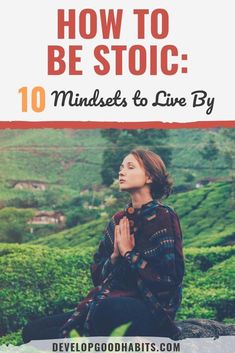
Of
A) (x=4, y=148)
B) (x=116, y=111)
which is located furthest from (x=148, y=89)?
(x=4, y=148)

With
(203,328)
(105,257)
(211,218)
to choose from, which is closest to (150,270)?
(105,257)

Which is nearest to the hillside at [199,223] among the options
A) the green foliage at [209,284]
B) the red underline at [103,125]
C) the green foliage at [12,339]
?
the green foliage at [209,284]

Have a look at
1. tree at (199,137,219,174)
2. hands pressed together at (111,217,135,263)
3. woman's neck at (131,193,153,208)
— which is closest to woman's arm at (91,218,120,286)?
hands pressed together at (111,217,135,263)

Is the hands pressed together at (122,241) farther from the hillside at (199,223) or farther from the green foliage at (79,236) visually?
the hillside at (199,223)

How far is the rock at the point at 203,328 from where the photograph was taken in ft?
47.7

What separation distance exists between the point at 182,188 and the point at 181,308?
4.00 feet

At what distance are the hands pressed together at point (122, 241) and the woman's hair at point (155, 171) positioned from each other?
41cm

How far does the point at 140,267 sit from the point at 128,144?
1421 millimetres

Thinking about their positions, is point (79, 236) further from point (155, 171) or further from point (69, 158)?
point (155, 171)

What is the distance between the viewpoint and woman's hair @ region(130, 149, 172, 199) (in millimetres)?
14188

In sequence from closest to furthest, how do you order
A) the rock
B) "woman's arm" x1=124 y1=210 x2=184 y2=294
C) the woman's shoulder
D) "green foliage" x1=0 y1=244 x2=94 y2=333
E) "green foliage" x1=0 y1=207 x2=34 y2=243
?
"woman's arm" x1=124 y1=210 x2=184 y2=294
the woman's shoulder
the rock
"green foliage" x1=0 y1=244 x2=94 y2=333
"green foliage" x1=0 y1=207 x2=34 y2=243

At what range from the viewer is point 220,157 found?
15133 mm

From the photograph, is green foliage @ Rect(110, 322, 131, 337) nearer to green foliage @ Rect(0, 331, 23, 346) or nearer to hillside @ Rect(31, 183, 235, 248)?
green foliage @ Rect(0, 331, 23, 346)

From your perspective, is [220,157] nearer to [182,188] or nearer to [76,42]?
[182,188]
